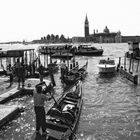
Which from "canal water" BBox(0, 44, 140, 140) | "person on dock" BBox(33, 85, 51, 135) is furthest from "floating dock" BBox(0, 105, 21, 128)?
"person on dock" BBox(33, 85, 51, 135)

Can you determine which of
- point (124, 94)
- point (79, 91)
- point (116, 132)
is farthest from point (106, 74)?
point (116, 132)

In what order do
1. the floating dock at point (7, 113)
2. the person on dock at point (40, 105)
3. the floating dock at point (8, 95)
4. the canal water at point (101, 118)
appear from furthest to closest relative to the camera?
the floating dock at point (8, 95) < the floating dock at point (7, 113) < the canal water at point (101, 118) < the person on dock at point (40, 105)

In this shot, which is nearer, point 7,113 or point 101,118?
point 7,113

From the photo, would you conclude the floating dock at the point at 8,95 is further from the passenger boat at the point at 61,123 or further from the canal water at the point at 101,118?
the passenger boat at the point at 61,123

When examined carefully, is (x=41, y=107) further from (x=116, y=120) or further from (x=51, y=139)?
(x=116, y=120)

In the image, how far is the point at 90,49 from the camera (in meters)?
78.6

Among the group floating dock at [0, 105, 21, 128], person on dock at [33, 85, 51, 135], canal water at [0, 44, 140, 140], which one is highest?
person on dock at [33, 85, 51, 135]

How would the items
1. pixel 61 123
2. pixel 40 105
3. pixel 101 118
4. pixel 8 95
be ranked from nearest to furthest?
1. pixel 40 105
2. pixel 61 123
3. pixel 101 118
4. pixel 8 95

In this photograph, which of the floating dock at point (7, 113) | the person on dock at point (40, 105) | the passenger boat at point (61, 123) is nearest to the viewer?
the person on dock at point (40, 105)

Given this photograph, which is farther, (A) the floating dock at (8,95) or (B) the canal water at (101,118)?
(A) the floating dock at (8,95)

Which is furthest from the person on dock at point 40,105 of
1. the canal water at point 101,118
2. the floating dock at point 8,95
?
the floating dock at point 8,95

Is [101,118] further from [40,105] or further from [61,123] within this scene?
[40,105]

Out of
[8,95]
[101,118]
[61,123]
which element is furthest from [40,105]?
[8,95]

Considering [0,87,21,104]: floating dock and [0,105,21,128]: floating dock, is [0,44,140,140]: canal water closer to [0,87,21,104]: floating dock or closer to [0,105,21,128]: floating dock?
[0,105,21,128]: floating dock
